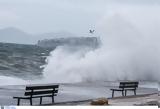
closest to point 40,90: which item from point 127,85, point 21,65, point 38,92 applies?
→ point 38,92

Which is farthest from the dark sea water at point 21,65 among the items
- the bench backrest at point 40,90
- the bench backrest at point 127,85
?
the bench backrest at point 40,90

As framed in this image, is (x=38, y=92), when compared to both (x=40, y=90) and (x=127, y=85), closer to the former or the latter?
(x=40, y=90)

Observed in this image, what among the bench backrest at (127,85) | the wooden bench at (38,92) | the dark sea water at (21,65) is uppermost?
the dark sea water at (21,65)

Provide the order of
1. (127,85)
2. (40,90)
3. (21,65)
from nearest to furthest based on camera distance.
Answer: (40,90) < (127,85) < (21,65)

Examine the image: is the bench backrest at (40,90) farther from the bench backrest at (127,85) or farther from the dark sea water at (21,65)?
the dark sea water at (21,65)

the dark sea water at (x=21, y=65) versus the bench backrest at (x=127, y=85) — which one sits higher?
the dark sea water at (x=21, y=65)

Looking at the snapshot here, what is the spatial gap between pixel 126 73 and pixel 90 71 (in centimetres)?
361

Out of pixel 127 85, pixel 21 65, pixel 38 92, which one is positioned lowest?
pixel 38 92

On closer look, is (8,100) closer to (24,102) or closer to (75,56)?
(24,102)

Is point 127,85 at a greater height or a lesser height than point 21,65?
lesser

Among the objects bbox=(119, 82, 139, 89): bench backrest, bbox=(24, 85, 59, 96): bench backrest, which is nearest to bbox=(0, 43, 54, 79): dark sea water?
bbox=(119, 82, 139, 89): bench backrest

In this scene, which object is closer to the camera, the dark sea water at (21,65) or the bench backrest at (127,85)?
the bench backrest at (127,85)

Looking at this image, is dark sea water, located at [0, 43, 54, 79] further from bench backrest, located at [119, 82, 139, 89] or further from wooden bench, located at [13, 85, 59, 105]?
wooden bench, located at [13, 85, 59, 105]

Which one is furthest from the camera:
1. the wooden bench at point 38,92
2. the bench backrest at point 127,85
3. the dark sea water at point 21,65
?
the dark sea water at point 21,65
